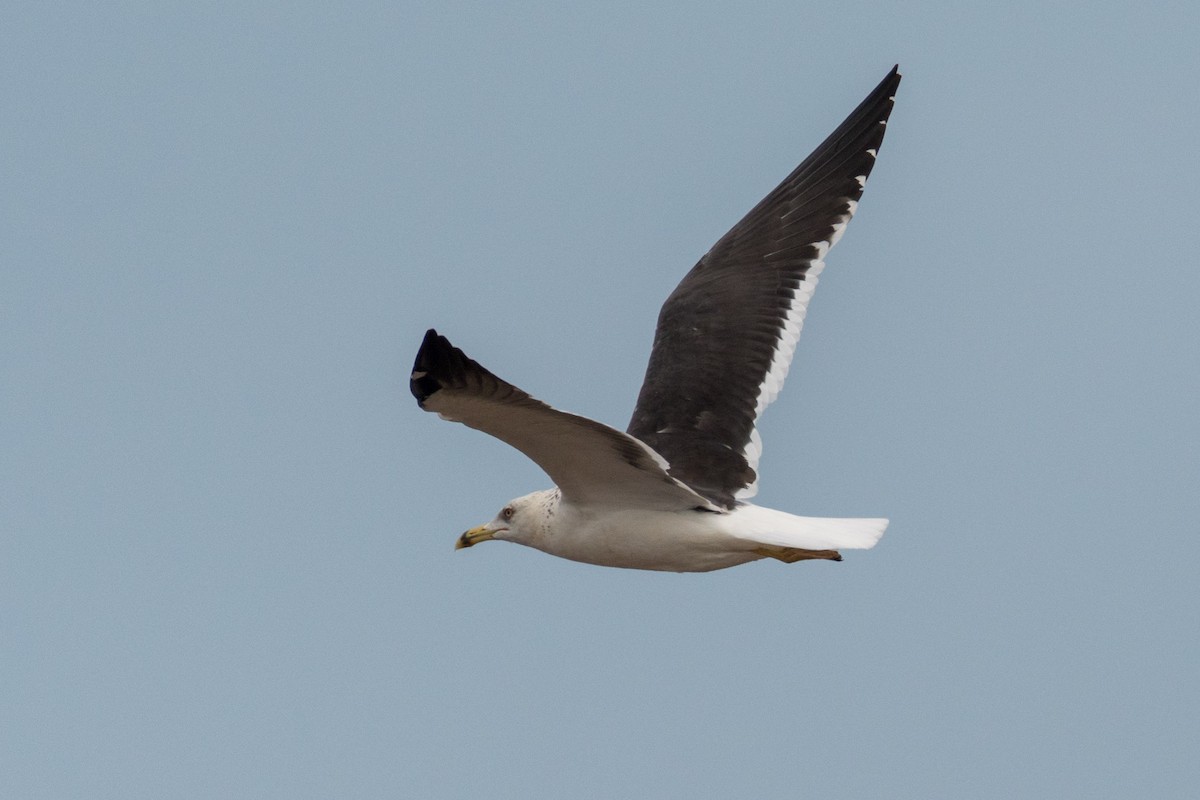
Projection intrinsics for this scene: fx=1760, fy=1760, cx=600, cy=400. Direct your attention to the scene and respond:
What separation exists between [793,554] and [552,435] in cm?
204

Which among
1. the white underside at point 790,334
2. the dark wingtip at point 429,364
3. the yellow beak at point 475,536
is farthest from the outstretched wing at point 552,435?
the white underside at point 790,334

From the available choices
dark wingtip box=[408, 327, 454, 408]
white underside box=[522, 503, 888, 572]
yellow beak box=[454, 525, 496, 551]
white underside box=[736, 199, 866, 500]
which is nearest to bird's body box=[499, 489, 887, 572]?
white underside box=[522, 503, 888, 572]

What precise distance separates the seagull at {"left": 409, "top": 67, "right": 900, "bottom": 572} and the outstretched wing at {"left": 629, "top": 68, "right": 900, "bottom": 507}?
0.04ft

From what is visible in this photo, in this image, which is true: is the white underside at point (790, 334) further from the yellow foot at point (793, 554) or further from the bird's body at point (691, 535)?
the bird's body at point (691, 535)

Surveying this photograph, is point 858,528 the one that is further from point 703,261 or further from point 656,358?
point 703,261

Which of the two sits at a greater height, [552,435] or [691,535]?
[552,435]

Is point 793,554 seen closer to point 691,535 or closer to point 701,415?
point 691,535

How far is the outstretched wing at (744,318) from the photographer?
11102mm

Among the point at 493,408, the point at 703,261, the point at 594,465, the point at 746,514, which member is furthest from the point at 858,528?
the point at 703,261

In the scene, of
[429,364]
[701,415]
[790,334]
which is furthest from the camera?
[790,334]

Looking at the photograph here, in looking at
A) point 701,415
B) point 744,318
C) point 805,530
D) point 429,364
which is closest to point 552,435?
point 429,364

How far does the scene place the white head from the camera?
34.3 feet

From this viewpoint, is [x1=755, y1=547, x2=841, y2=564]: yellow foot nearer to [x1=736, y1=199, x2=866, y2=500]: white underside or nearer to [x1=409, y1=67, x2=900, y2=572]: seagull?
[x1=409, y1=67, x2=900, y2=572]: seagull

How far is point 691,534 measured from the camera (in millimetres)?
9898
